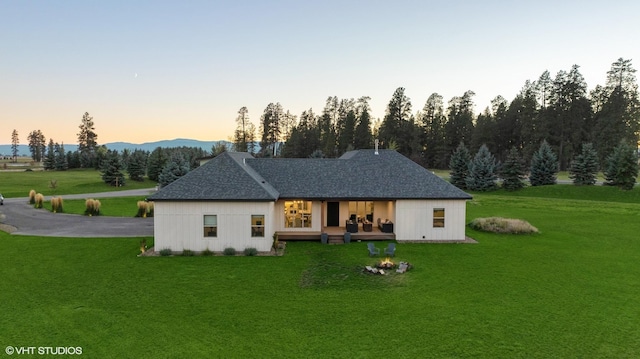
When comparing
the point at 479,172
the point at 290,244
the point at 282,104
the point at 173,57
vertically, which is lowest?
the point at 290,244

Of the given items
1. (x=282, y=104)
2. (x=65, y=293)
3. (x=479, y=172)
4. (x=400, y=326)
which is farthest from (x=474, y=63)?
(x=282, y=104)

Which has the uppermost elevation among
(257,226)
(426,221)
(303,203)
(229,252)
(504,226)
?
(303,203)

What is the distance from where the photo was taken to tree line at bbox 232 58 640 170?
66000 millimetres

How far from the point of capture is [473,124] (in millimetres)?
89812

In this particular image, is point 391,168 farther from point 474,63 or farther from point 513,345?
point 474,63

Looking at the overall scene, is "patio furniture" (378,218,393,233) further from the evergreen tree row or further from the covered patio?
the evergreen tree row

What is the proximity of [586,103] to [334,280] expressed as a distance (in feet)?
277

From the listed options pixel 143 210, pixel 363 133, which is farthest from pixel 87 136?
pixel 143 210

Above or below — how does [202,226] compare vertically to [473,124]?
below

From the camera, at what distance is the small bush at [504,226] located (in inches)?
909

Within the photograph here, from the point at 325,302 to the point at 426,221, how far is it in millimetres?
11636

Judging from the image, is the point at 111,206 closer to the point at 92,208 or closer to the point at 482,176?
the point at 92,208

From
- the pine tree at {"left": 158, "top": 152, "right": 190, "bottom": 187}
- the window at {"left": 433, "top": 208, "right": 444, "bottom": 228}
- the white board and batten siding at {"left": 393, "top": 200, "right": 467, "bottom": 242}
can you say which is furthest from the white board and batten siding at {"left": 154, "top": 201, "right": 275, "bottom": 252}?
the pine tree at {"left": 158, "top": 152, "right": 190, "bottom": 187}

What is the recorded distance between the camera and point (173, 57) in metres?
34.6
